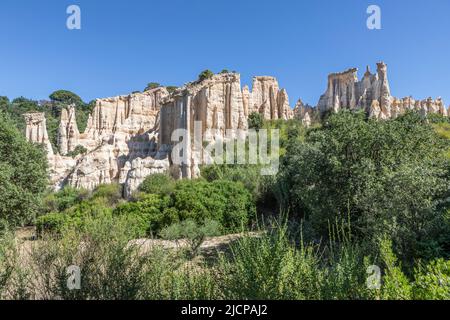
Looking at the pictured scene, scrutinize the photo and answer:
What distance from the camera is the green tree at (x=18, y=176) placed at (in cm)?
1130

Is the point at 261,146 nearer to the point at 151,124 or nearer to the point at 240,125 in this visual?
the point at 240,125

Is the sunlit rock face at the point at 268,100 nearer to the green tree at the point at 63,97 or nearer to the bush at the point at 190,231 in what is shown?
the bush at the point at 190,231

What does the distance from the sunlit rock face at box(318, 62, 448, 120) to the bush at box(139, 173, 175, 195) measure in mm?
42160

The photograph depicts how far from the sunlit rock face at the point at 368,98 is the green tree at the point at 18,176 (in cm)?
5442

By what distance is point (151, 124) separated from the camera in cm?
5081

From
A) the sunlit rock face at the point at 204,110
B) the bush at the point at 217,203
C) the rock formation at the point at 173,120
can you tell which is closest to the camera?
the bush at the point at 217,203

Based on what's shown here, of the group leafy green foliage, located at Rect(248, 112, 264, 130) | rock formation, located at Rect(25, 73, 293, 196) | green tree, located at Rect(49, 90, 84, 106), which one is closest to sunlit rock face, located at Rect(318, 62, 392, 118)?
rock formation, located at Rect(25, 73, 293, 196)

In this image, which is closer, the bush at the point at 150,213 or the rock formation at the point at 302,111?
the bush at the point at 150,213

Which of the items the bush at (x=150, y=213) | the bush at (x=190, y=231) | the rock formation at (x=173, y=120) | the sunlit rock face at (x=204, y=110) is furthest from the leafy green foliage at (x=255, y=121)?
the bush at (x=190, y=231)

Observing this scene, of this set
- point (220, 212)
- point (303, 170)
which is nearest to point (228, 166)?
point (220, 212)

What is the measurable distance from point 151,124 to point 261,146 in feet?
69.9

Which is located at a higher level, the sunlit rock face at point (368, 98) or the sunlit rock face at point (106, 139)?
the sunlit rock face at point (368, 98)

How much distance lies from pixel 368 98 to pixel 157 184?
50081 mm

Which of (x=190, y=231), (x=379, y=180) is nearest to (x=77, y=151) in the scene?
(x=190, y=231)
